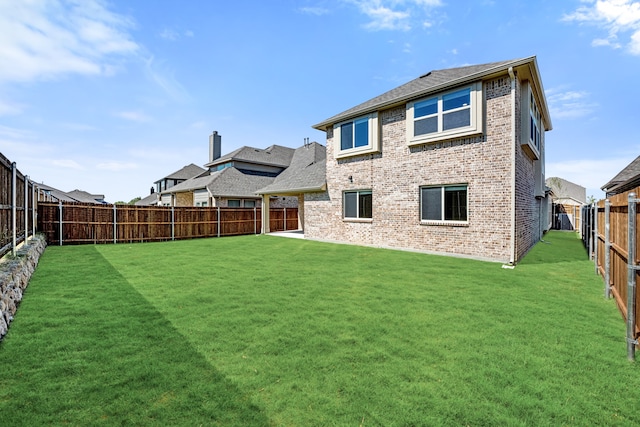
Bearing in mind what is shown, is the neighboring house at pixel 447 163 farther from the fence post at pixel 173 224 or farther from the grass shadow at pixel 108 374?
the fence post at pixel 173 224

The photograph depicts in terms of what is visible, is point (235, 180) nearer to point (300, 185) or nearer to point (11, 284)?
point (300, 185)

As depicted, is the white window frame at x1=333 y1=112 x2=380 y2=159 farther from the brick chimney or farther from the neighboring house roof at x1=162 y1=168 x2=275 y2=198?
the brick chimney

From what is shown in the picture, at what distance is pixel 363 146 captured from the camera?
1289 cm

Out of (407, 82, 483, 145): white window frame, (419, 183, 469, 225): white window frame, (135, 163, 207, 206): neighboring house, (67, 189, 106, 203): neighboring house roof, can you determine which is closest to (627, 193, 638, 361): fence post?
(419, 183, 469, 225): white window frame

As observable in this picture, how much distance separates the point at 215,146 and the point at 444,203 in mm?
28130

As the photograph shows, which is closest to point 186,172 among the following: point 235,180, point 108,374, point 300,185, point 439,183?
point 235,180

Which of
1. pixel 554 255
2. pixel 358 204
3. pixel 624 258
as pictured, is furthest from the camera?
pixel 358 204

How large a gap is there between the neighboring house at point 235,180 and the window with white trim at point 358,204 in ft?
35.9

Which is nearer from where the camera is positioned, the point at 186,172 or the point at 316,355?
the point at 316,355

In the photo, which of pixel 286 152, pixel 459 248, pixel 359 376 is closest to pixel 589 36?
pixel 459 248

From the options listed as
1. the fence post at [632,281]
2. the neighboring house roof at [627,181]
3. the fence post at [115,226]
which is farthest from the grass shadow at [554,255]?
the fence post at [115,226]

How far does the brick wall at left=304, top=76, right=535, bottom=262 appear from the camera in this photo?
30.1 feet

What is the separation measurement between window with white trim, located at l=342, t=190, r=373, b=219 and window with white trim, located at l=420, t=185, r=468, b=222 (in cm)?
255

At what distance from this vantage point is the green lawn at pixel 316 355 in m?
2.35
